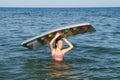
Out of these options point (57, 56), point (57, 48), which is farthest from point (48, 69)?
point (57, 48)

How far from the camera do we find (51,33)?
1280 centimetres

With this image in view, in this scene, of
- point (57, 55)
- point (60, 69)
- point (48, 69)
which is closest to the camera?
point (60, 69)

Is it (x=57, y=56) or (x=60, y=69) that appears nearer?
(x=60, y=69)

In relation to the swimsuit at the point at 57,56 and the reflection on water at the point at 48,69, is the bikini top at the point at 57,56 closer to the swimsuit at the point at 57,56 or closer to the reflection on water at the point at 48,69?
the swimsuit at the point at 57,56

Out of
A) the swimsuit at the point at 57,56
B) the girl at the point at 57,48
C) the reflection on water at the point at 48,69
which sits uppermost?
the girl at the point at 57,48

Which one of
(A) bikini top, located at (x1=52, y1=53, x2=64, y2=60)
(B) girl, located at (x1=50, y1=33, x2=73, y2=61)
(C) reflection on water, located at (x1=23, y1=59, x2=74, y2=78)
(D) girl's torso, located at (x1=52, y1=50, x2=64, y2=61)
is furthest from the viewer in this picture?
(A) bikini top, located at (x1=52, y1=53, x2=64, y2=60)

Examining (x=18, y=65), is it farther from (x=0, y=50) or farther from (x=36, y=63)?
(x=0, y=50)

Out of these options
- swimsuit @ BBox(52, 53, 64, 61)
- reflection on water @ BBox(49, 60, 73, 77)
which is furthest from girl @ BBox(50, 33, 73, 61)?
reflection on water @ BBox(49, 60, 73, 77)

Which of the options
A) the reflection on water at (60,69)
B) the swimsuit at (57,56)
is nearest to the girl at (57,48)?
the swimsuit at (57,56)

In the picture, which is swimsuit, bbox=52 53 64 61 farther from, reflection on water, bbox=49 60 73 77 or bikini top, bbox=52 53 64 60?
reflection on water, bbox=49 60 73 77

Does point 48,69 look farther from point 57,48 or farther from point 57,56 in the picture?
point 57,48

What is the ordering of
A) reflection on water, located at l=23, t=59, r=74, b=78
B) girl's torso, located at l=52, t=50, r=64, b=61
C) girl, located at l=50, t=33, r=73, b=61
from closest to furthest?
1. reflection on water, located at l=23, t=59, r=74, b=78
2. girl, located at l=50, t=33, r=73, b=61
3. girl's torso, located at l=52, t=50, r=64, b=61

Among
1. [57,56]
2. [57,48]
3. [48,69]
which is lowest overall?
→ [48,69]

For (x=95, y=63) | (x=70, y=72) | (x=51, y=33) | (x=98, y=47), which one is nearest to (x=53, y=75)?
(x=70, y=72)
